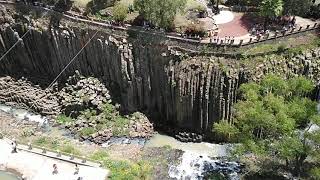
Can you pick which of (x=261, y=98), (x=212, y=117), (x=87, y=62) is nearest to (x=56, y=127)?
(x=87, y=62)

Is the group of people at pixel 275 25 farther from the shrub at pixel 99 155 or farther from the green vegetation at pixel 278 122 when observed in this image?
the shrub at pixel 99 155

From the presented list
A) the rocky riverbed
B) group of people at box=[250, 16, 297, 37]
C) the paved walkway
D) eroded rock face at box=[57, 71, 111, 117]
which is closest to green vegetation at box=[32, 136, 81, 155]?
the paved walkway

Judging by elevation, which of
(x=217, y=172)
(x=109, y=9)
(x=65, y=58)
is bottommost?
(x=217, y=172)

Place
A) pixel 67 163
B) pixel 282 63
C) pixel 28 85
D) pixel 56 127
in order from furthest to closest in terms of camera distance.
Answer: pixel 28 85, pixel 56 127, pixel 282 63, pixel 67 163

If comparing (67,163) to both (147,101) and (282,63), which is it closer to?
(147,101)

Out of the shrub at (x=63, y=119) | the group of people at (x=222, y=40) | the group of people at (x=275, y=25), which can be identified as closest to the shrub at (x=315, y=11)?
the group of people at (x=275, y=25)

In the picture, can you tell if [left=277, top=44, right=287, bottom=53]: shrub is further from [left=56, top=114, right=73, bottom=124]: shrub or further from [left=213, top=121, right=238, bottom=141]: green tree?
[left=56, top=114, right=73, bottom=124]: shrub

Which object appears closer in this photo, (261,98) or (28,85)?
(261,98)
